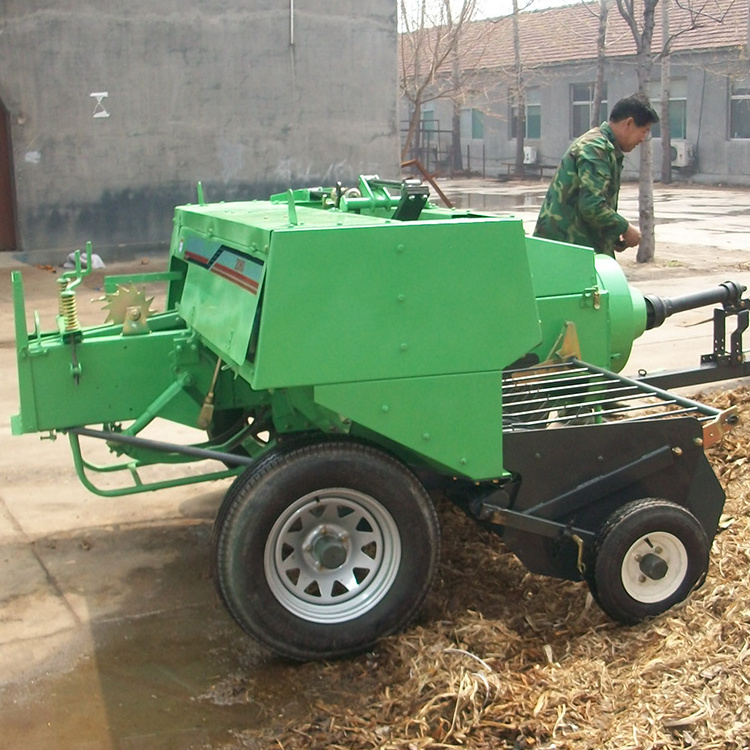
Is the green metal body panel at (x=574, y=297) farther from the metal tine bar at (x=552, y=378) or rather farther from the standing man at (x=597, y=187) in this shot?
the standing man at (x=597, y=187)

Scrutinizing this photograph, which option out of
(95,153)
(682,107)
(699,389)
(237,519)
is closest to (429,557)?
(237,519)

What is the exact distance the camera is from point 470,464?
3.61 meters

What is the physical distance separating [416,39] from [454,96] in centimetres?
493

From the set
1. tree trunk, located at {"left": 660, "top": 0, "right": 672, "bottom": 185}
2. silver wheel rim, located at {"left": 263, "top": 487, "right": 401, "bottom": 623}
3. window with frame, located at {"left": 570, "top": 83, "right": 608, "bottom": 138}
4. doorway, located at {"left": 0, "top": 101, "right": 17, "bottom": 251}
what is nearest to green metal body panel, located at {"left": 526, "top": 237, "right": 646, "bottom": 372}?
silver wheel rim, located at {"left": 263, "top": 487, "right": 401, "bottom": 623}

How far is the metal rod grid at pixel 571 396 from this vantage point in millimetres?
4098

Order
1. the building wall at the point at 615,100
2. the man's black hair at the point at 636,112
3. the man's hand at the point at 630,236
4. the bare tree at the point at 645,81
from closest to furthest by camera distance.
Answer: the man's hand at the point at 630,236, the man's black hair at the point at 636,112, the bare tree at the point at 645,81, the building wall at the point at 615,100

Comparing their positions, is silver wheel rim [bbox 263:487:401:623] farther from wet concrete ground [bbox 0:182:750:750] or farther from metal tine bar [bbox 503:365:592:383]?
metal tine bar [bbox 503:365:592:383]

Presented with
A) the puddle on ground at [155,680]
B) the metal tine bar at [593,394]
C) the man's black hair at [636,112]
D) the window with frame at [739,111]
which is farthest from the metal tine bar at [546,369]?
the window with frame at [739,111]

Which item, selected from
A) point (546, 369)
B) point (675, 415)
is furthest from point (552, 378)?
point (675, 415)

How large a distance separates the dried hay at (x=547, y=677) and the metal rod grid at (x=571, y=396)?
643 millimetres

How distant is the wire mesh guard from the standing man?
167cm

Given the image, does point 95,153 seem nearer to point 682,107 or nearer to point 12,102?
point 12,102

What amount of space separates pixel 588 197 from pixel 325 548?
311cm

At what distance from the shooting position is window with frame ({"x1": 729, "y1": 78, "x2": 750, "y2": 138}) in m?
28.9
